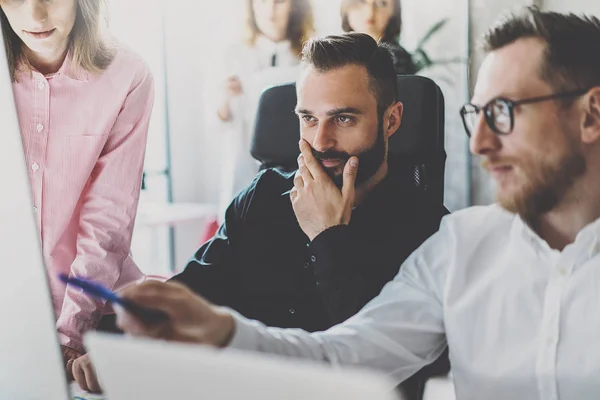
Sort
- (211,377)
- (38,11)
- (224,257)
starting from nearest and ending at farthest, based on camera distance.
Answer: (211,377) → (224,257) → (38,11)

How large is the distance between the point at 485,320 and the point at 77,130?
650mm

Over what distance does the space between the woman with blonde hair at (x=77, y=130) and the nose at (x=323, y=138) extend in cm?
29

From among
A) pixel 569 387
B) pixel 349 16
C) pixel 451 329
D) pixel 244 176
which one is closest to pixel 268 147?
pixel 244 176

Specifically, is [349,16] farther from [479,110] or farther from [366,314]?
[366,314]

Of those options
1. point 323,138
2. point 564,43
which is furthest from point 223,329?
point 564,43

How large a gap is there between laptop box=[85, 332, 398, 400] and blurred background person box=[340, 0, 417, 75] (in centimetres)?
39

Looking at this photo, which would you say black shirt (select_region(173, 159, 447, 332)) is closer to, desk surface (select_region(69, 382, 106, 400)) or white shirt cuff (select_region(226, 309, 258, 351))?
white shirt cuff (select_region(226, 309, 258, 351))

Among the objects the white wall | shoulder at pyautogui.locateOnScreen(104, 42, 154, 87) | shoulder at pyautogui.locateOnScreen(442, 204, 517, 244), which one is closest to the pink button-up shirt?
shoulder at pyautogui.locateOnScreen(104, 42, 154, 87)

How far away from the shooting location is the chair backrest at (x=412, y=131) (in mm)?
761

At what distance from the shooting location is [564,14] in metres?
0.66

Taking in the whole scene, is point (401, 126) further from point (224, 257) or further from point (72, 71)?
point (72, 71)

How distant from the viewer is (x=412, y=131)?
0.78 metres

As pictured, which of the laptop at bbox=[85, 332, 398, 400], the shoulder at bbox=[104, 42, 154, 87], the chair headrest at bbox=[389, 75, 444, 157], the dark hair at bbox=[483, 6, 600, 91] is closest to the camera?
the laptop at bbox=[85, 332, 398, 400]

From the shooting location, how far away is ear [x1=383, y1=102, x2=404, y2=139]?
30.4 inches
